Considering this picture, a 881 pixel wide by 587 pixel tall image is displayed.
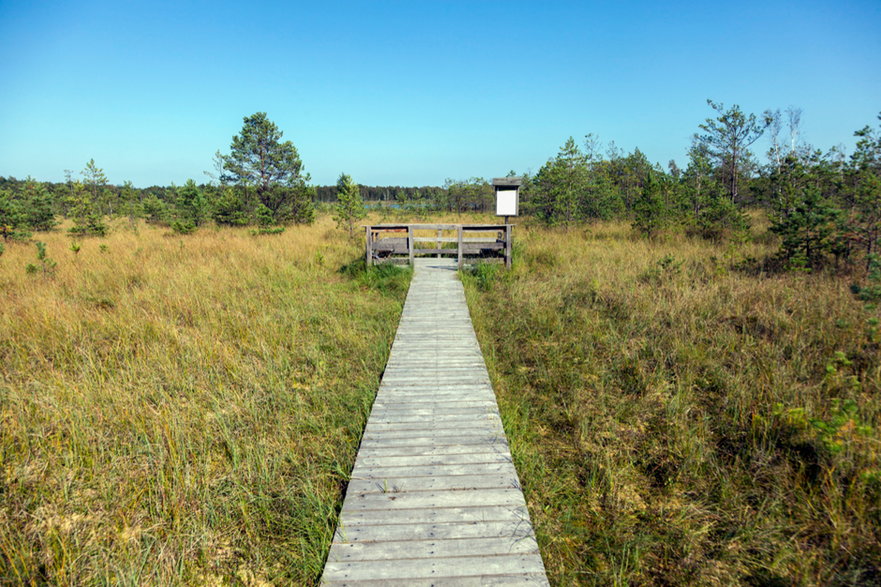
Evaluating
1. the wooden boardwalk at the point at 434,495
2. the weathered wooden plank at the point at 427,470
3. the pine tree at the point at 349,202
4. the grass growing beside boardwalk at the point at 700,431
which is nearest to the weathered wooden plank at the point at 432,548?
the wooden boardwalk at the point at 434,495

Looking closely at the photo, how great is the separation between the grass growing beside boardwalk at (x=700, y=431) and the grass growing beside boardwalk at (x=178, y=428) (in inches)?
73.4

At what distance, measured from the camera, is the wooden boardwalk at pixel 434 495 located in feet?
8.20

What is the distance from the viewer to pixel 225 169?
2420cm

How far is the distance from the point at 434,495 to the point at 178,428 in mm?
2590

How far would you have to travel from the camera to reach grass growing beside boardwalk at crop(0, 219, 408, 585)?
8.91ft

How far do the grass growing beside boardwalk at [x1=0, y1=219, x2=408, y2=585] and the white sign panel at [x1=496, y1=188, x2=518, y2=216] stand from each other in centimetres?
537

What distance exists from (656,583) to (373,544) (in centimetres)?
183

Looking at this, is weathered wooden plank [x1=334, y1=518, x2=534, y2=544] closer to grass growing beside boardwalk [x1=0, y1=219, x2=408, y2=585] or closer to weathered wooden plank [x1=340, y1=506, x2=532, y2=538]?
weathered wooden plank [x1=340, y1=506, x2=532, y2=538]

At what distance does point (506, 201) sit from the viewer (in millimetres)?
12508

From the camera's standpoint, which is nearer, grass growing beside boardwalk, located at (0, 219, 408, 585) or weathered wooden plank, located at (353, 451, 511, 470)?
grass growing beside boardwalk, located at (0, 219, 408, 585)

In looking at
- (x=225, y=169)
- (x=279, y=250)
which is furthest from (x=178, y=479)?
(x=225, y=169)

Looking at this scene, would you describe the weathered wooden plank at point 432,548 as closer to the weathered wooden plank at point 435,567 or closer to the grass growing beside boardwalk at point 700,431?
the weathered wooden plank at point 435,567

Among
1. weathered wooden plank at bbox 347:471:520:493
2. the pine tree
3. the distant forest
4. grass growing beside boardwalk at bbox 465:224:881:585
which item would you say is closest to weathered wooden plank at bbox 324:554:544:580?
grass growing beside boardwalk at bbox 465:224:881:585

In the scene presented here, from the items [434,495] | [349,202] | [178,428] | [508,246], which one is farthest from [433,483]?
[349,202]
